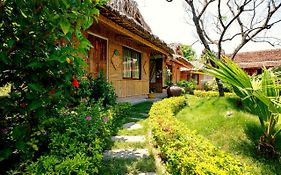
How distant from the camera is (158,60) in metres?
15.8

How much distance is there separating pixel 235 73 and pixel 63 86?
9.78ft

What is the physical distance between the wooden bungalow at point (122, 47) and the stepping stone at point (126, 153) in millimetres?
2988

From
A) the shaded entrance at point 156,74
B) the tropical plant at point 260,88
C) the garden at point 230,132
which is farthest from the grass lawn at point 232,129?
the shaded entrance at point 156,74

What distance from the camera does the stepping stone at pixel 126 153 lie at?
3.35m

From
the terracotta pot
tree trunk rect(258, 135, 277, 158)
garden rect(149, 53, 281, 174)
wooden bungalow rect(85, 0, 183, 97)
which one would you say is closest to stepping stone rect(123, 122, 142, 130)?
garden rect(149, 53, 281, 174)

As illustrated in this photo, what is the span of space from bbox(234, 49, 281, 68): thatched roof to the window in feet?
61.5

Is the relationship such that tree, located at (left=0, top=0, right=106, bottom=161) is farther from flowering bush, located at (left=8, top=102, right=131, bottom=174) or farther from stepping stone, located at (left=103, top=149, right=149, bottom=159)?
stepping stone, located at (left=103, top=149, right=149, bottom=159)

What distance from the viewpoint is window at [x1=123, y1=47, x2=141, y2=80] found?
380 inches

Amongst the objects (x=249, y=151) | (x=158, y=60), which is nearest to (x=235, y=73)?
(x=249, y=151)

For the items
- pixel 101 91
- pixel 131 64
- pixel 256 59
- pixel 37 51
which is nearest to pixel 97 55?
pixel 101 91

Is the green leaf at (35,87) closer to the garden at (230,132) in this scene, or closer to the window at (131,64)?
the garden at (230,132)

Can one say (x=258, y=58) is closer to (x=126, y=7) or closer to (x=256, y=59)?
(x=256, y=59)

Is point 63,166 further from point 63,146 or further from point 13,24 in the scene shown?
point 13,24

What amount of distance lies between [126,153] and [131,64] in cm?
714
